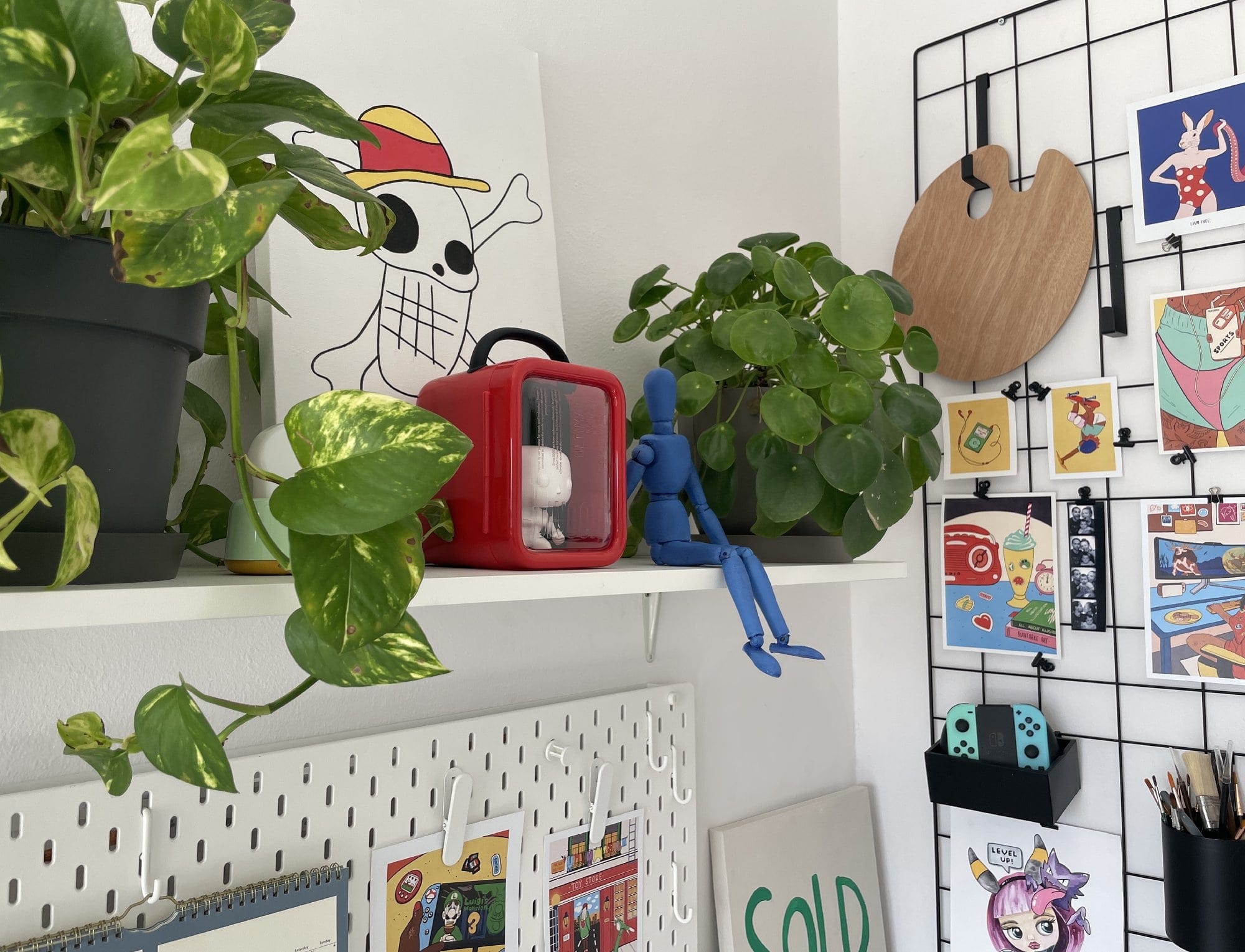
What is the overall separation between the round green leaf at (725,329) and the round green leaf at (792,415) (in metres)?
0.09

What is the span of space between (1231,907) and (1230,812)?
0.32ft

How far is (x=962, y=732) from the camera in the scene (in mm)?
1153

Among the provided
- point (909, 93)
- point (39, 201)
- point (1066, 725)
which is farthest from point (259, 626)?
point (909, 93)

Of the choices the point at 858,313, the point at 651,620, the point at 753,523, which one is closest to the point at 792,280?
the point at 858,313

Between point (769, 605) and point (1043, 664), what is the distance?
60 cm

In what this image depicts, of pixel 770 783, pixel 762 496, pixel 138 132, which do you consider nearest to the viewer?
pixel 138 132

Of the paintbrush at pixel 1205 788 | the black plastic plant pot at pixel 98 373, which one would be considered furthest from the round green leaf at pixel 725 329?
the paintbrush at pixel 1205 788

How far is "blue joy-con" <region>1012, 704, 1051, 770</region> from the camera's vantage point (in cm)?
109

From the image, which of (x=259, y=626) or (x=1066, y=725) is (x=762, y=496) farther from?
(x=1066, y=725)

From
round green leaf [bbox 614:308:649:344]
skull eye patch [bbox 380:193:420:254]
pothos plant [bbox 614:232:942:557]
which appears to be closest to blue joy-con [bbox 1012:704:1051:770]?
pothos plant [bbox 614:232:942:557]

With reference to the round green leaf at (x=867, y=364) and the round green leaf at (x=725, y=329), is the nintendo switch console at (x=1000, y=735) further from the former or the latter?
the round green leaf at (x=725, y=329)

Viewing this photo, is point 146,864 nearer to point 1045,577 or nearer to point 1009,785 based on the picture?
point 1009,785

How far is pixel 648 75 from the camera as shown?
1.12m

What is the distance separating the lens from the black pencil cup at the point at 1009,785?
106 cm
